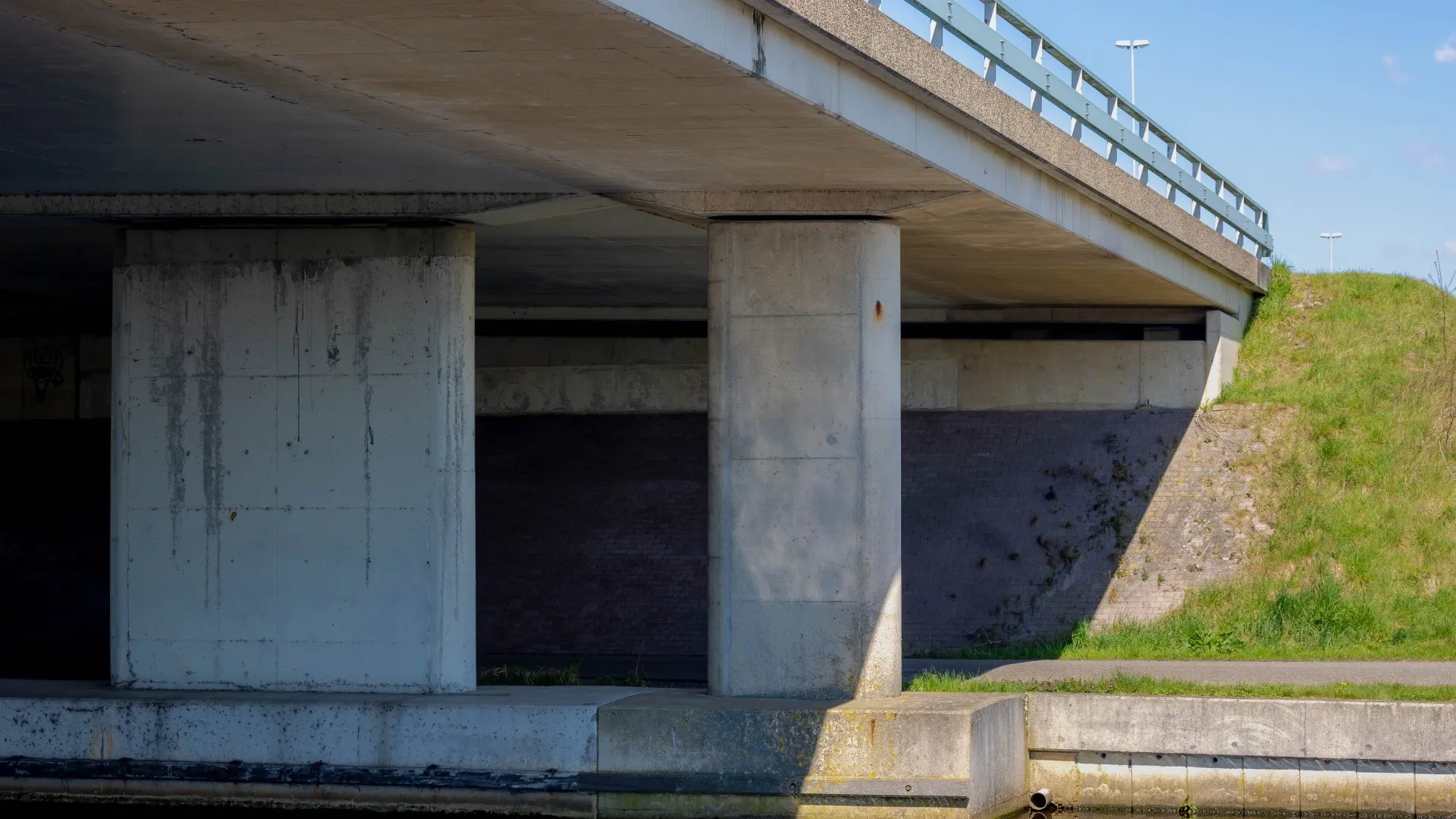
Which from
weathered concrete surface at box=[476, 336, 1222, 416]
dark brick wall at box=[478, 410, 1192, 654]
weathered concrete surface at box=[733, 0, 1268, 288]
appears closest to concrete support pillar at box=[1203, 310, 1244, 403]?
weathered concrete surface at box=[476, 336, 1222, 416]

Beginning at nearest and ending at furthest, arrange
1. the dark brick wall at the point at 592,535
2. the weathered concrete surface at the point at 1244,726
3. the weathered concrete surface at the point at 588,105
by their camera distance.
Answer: the weathered concrete surface at the point at 588,105, the weathered concrete surface at the point at 1244,726, the dark brick wall at the point at 592,535

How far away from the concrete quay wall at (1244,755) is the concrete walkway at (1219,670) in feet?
3.94

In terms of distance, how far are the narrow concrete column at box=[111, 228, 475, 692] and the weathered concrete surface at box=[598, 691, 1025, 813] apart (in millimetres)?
2099

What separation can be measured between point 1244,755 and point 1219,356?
A: 42.7ft

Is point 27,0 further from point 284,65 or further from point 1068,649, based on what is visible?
point 1068,649

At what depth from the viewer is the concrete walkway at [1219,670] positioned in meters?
15.2

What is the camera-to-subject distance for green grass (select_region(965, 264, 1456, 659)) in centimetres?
1912

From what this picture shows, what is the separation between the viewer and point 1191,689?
1400cm

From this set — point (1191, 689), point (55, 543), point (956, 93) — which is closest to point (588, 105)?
point (956, 93)

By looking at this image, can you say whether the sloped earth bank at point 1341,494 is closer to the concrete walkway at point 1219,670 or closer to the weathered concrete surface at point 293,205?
the concrete walkway at point 1219,670

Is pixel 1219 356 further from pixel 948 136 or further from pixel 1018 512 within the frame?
pixel 948 136

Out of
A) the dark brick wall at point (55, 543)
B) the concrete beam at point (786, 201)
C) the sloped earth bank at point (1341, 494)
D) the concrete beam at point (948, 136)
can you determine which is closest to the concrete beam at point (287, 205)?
the concrete beam at point (786, 201)

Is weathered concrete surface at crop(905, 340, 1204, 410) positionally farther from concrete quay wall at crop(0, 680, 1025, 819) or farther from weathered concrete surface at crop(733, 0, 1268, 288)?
concrete quay wall at crop(0, 680, 1025, 819)

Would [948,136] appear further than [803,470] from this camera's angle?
No
